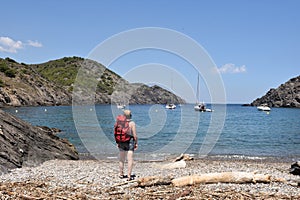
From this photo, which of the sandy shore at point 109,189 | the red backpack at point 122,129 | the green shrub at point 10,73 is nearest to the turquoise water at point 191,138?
the sandy shore at point 109,189

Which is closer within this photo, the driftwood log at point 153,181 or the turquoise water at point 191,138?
the driftwood log at point 153,181

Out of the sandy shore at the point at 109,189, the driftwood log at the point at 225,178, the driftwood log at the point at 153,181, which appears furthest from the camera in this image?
the driftwood log at the point at 225,178

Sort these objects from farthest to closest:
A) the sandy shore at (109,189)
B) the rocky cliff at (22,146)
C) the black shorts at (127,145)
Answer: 1. the rocky cliff at (22,146)
2. the black shorts at (127,145)
3. the sandy shore at (109,189)

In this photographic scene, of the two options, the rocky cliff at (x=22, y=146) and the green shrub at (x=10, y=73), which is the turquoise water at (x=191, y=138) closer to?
the rocky cliff at (x=22, y=146)

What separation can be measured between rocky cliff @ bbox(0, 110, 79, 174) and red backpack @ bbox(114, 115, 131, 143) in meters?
5.26

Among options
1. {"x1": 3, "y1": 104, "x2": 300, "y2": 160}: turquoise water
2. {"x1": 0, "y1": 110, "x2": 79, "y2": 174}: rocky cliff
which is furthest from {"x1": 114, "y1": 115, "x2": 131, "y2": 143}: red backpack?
{"x1": 3, "y1": 104, "x2": 300, "y2": 160}: turquoise water

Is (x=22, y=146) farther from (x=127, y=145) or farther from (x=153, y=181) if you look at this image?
(x=153, y=181)

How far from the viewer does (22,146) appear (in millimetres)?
17141

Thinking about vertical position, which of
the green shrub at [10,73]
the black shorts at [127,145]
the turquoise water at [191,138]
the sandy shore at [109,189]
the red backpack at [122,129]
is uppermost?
the green shrub at [10,73]

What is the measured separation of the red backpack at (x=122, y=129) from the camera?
12.6 m

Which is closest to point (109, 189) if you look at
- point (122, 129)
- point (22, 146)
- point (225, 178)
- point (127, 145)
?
point (127, 145)

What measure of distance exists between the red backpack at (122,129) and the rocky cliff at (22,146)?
5.26 meters

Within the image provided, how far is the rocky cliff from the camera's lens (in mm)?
15344

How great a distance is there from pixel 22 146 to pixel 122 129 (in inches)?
284
